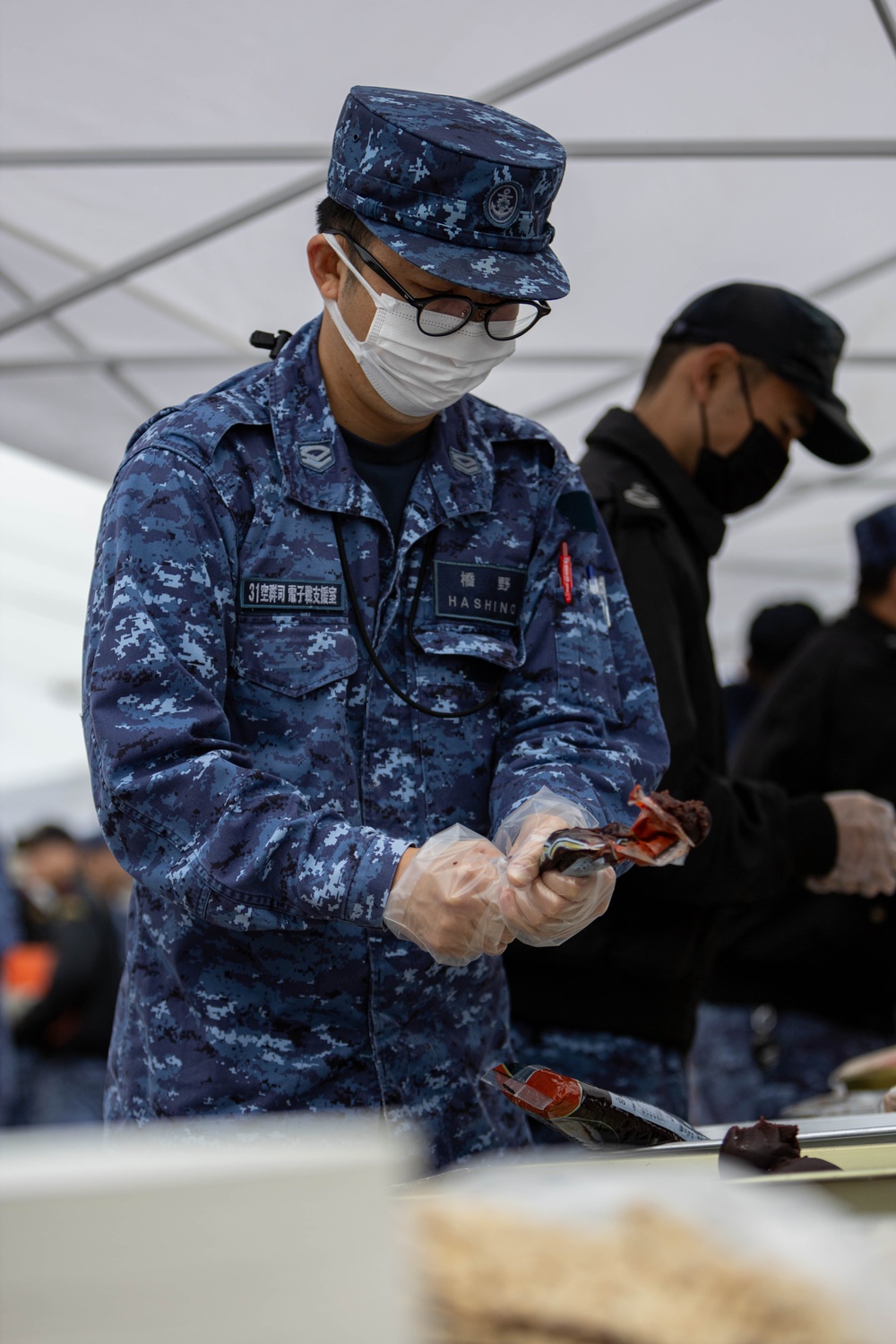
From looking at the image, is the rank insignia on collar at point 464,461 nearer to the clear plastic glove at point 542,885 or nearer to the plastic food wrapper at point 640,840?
the clear plastic glove at point 542,885

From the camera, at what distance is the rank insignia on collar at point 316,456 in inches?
70.4

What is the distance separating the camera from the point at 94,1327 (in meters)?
0.55

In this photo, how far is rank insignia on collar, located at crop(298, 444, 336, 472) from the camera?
1787 mm

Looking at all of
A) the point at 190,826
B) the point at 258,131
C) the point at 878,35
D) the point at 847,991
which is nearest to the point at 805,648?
the point at 847,991

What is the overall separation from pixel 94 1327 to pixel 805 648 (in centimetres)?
315

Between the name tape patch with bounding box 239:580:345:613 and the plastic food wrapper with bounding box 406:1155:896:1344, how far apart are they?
1.12m

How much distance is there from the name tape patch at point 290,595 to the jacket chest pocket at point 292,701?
0.06 feet

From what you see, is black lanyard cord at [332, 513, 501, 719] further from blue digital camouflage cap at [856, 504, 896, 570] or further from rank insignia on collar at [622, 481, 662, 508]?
blue digital camouflage cap at [856, 504, 896, 570]

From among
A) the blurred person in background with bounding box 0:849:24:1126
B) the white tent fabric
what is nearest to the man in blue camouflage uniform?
the white tent fabric

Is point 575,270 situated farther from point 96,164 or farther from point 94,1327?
point 94,1327

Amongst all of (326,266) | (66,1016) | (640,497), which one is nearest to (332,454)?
(326,266)

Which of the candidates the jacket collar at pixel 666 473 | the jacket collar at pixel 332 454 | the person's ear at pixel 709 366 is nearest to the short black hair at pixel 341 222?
the jacket collar at pixel 332 454

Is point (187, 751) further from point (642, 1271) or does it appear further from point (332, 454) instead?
point (642, 1271)

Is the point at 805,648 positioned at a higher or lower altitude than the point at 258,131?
lower
